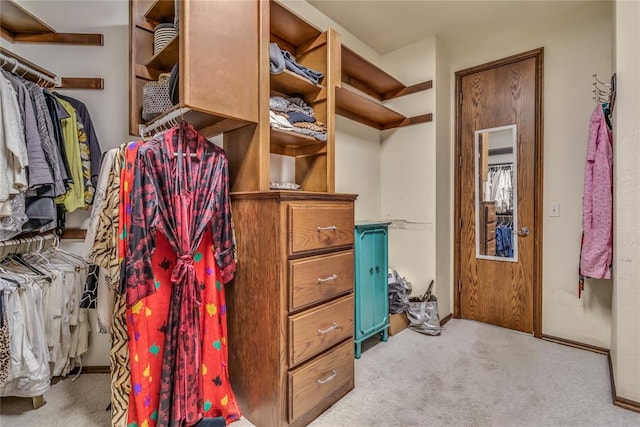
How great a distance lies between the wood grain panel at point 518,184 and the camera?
2754mm

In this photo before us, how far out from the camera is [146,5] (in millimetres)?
1832

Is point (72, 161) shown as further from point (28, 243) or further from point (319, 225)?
point (319, 225)

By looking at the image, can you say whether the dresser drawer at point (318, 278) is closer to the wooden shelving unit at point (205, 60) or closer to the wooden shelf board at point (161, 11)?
the wooden shelving unit at point (205, 60)

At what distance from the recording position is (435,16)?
2.65m

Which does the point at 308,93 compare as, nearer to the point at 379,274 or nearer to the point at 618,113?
the point at 379,274

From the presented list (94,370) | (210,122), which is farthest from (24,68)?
(94,370)

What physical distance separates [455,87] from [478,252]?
1.66 meters

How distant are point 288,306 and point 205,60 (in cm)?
119

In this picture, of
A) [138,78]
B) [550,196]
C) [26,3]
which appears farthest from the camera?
[550,196]

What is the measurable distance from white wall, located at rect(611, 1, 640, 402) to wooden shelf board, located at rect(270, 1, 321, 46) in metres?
1.72

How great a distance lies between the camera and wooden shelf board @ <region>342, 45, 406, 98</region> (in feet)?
8.31

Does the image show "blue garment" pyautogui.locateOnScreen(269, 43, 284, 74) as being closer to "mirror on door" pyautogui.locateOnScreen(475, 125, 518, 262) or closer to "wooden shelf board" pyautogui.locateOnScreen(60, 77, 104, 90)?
"wooden shelf board" pyautogui.locateOnScreen(60, 77, 104, 90)

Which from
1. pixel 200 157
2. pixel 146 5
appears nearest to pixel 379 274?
pixel 200 157

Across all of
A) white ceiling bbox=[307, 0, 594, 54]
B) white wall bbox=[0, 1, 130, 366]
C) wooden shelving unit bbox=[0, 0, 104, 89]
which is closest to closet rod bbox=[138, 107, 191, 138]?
white wall bbox=[0, 1, 130, 366]
